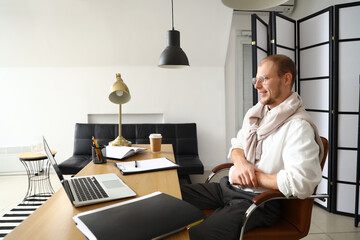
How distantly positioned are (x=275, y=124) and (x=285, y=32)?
77.9 inches

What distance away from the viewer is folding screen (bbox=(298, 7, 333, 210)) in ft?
9.21

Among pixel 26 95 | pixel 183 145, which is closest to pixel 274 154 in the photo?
pixel 183 145

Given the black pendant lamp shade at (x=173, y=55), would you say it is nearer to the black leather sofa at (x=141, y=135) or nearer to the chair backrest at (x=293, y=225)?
the chair backrest at (x=293, y=225)

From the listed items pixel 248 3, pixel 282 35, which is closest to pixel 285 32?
pixel 282 35

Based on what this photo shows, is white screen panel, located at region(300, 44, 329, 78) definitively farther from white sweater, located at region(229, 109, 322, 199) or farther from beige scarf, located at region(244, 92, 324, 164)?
white sweater, located at region(229, 109, 322, 199)

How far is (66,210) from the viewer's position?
1055 mm

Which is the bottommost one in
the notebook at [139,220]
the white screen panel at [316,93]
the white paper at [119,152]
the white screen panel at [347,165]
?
the white screen panel at [347,165]

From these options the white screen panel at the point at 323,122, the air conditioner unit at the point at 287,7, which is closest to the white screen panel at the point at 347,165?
the white screen panel at the point at 323,122

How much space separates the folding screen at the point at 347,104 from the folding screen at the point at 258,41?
700 millimetres

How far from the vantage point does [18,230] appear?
892 mm

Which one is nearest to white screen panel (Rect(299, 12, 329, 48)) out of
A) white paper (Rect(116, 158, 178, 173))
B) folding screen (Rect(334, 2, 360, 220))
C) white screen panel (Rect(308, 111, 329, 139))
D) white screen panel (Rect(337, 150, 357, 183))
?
folding screen (Rect(334, 2, 360, 220))

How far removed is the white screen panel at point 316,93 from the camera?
9.43 ft

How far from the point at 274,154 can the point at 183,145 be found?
8.61ft

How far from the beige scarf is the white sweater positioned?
0.03m
